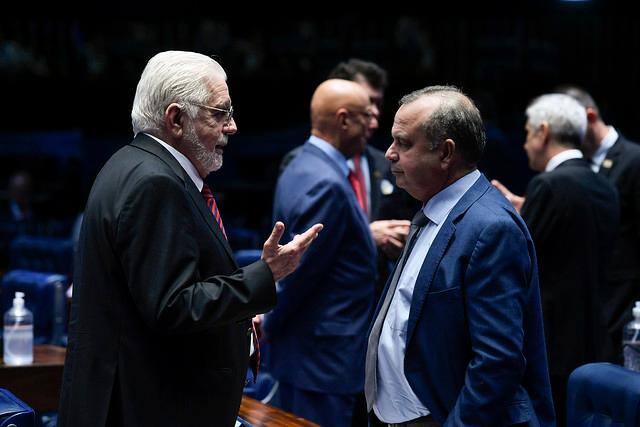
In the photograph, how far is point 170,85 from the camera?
233 centimetres

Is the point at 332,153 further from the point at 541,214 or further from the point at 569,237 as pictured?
the point at 569,237

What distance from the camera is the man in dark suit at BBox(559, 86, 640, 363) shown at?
15.0 feet

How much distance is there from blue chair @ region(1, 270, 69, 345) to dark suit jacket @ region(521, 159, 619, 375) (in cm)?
223

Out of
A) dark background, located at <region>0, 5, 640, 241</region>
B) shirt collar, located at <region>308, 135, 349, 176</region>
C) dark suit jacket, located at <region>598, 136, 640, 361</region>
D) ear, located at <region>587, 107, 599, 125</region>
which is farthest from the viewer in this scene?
dark background, located at <region>0, 5, 640, 241</region>

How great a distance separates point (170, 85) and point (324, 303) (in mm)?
1486

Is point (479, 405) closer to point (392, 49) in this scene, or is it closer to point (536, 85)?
point (536, 85)

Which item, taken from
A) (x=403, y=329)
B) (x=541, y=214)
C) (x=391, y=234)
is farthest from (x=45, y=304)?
(x=403, y=329)

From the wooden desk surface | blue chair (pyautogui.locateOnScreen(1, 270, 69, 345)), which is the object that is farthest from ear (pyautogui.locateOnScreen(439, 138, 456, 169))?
blue chair (pyautogui.locateOnScreen(1, 270, 69, 345))

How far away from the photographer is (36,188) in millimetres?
10172

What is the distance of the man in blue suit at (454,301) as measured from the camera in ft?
7.05

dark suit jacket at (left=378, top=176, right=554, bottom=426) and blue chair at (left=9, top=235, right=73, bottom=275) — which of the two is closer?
dark suit jacket at (left=378, top=176, right=554, bottom=426)

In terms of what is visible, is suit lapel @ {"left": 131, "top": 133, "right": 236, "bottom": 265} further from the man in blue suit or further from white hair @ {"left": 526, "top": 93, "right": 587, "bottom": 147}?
white hair @ {"left": 526, "top": 93, "right": 587, "bottom": 147}

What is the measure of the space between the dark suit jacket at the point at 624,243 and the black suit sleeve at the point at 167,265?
2866 mm

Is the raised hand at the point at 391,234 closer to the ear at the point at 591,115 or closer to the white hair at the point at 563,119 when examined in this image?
the white hair at the point at 563,119
